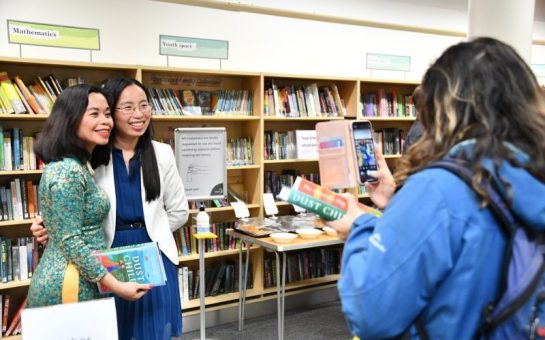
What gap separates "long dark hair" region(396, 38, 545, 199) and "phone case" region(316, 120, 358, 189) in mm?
706

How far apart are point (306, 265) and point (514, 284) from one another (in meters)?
3.81

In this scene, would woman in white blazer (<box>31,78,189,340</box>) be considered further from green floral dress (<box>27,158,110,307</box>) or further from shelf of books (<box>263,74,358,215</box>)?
shelf of books (<box>263,74,358,215</box>)

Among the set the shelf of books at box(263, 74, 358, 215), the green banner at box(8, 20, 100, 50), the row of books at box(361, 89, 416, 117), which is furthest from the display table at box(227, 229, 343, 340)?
the green banner at box(8, 20, 100, 50)

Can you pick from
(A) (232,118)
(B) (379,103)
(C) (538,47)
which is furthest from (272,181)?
(C) (538,47)

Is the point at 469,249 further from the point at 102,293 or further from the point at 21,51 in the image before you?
the point at 21,51

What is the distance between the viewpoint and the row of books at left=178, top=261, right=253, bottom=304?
3.99 meters

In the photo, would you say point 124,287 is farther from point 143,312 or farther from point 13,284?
point 13,284

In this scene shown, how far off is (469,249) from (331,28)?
4500mm

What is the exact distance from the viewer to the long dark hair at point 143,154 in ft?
7.16

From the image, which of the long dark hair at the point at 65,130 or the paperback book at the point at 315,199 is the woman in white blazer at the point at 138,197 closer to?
the long dark hair at the point at 65,130

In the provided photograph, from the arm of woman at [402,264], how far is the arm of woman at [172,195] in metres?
1.63

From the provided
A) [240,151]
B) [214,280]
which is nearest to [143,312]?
[214,280]

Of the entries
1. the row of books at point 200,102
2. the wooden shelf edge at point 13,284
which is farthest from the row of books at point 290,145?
the wooden shelf edge at point 13,284

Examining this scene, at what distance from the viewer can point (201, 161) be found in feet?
11.1
